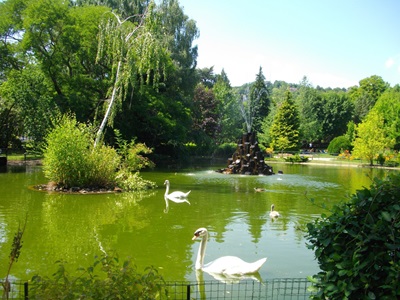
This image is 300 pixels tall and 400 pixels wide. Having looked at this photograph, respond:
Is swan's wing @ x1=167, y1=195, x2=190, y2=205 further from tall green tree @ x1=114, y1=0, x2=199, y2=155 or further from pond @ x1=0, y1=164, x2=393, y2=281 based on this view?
tall green tree @ x1=114, y1=0, x2=199, y2=155

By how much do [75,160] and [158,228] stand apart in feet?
24.1

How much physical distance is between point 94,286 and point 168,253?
474 cm

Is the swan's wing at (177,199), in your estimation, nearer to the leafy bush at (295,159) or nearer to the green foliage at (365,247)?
the green foliage at (365,247)

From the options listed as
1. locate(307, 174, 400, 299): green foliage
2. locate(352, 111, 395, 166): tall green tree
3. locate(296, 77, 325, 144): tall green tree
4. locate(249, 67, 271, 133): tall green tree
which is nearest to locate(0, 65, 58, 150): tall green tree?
locate(307, 174, 400, 299): green foliage

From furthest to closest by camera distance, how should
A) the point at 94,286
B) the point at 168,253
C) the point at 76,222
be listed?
the point at 76,222
the point at 168,253
the point at 94,286

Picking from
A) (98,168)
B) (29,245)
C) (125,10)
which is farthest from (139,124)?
(29,245)

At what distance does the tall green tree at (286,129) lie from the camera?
5227cm

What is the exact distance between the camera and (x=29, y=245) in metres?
8.93

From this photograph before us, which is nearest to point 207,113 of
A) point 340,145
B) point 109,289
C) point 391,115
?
point 340,145

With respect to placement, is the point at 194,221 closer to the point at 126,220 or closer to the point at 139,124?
the point at 126,220

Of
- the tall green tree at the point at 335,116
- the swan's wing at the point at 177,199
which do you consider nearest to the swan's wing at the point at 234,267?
the swan's wing at the point at 177,199

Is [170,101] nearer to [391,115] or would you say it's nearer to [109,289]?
[109,289]

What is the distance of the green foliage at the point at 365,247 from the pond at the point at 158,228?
1.48 feet

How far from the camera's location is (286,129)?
52531 millimetres
